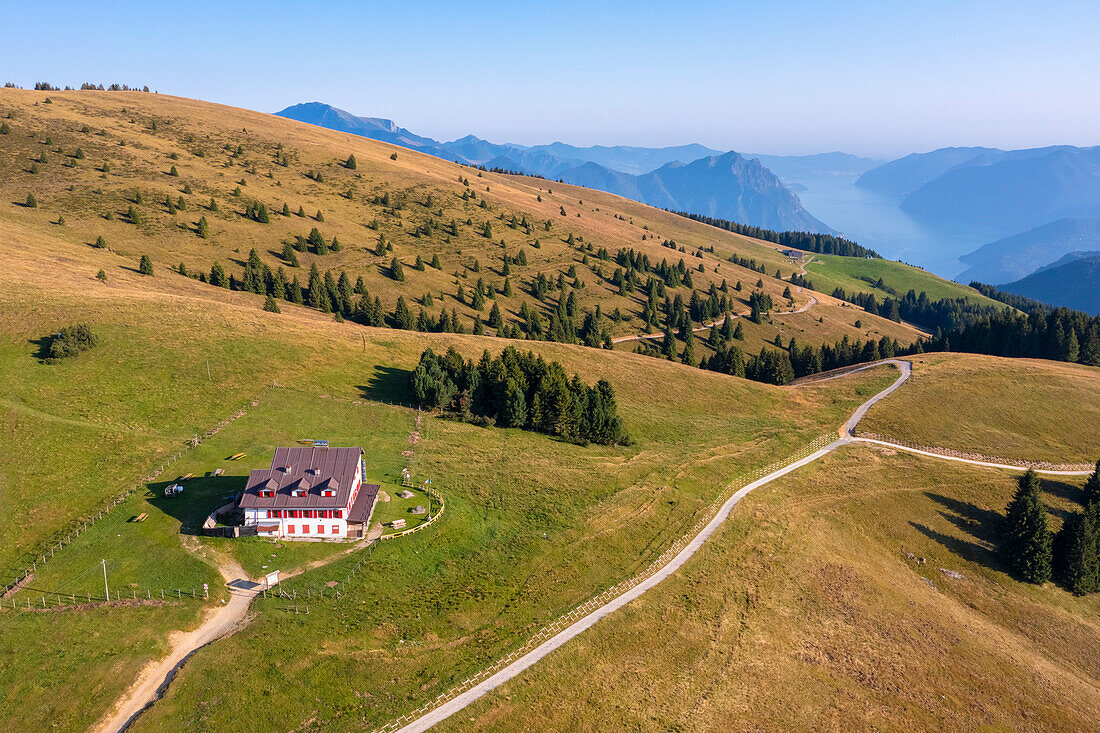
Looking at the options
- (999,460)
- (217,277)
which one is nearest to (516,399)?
(999,460)

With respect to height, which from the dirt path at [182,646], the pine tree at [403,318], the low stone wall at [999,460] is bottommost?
the dirt path at [182,646]

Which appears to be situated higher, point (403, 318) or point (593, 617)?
point (403, 318)

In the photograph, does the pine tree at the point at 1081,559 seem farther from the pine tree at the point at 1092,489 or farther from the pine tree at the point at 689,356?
the pine tree at the point at 689,356

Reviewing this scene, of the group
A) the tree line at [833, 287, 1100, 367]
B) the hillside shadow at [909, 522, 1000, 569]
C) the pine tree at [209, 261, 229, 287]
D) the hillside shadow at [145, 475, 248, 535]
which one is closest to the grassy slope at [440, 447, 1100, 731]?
the hillside shadow at [909, 522, 1000, 569]

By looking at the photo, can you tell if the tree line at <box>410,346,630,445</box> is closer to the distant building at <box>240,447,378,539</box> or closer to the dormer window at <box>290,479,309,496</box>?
the distant building at <box>240,447,378,539</box>

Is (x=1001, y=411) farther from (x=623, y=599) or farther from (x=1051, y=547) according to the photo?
(x=623, y=599)

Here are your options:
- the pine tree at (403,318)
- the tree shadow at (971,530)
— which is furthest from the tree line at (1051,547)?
the pine tree at (403,318)
